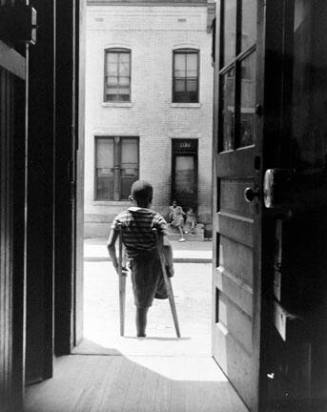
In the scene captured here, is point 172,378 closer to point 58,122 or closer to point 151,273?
point 151,273

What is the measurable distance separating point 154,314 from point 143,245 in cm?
200

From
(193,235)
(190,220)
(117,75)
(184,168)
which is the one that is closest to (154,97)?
(117,75)

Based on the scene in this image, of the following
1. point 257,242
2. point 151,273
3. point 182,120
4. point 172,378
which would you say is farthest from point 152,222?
point 182,120

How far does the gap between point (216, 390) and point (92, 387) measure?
72cm

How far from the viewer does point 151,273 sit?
16.6 feet

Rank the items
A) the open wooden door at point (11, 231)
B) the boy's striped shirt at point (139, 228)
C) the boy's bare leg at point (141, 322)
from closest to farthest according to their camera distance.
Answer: the open wooden door at point (11, 231), the boy's striped shirt at point (139, 228), the boy's bare leg at point (141, 322)

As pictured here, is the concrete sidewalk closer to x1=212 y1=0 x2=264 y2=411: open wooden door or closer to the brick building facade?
the brick building facade

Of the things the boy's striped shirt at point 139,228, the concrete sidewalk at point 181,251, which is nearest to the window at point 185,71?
the concrete sidewalk at point 181,251

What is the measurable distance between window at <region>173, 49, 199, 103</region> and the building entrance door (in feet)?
4.93

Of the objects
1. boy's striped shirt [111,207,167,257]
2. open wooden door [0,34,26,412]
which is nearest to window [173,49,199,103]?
boy's striped shirt [111,207,167,257]

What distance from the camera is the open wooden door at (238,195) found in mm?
2869

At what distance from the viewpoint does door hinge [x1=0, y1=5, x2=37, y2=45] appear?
266 centimetres

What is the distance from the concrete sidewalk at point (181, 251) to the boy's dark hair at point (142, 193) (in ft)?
24.6

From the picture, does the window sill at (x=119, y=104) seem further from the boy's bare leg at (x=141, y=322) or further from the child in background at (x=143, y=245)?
the boy's bare leg at (x=141, y=322)
